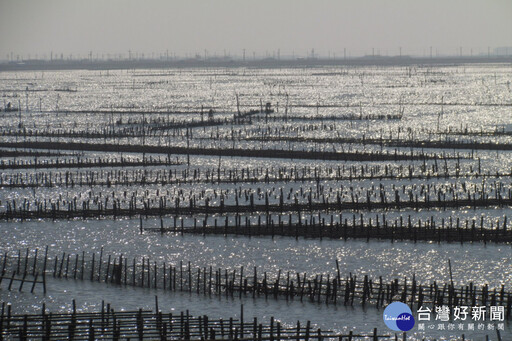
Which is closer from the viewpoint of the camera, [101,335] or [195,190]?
[101,335]

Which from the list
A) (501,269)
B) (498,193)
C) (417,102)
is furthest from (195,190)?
(417,102)

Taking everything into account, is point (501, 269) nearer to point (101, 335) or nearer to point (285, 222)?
point (285, 222)

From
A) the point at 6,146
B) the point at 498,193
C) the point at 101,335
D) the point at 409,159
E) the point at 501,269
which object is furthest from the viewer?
the point at 6,146

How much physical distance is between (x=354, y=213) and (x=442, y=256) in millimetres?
8405

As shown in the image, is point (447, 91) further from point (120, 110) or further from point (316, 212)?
point (316, 212)

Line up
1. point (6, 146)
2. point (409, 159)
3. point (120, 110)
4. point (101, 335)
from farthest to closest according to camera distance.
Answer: point (120, 110)
point (6, 146)
point (409, 159)
point (101, 335)

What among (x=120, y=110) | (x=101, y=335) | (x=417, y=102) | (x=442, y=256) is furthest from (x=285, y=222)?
(x=417, y=102)

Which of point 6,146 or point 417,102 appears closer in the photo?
point 6,146

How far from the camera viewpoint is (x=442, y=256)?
129ft

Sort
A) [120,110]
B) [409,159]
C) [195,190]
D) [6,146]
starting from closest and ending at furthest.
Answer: [195,190]
[409,159]
[6,146]
[120,110]

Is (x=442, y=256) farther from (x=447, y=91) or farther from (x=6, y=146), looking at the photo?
(x=447, y=91)

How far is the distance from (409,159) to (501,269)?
29390 millimetres

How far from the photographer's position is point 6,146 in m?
75.5

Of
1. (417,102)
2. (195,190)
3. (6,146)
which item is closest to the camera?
(195,190)
